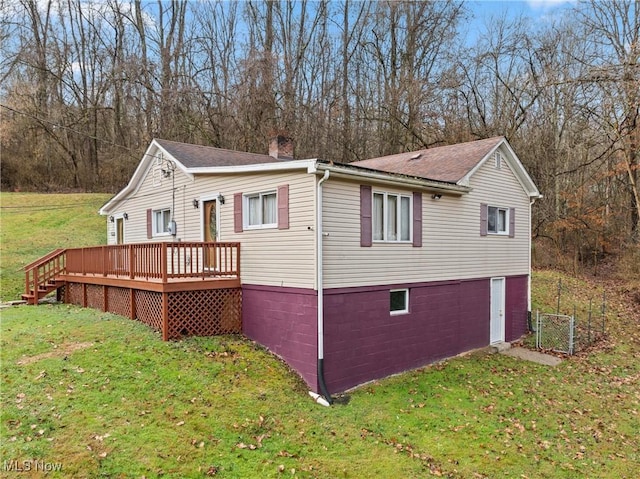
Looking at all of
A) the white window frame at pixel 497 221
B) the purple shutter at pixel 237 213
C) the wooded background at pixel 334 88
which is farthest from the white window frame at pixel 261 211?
the wooded background at pixel 334 88

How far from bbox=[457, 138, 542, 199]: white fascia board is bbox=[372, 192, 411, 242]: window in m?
2.35

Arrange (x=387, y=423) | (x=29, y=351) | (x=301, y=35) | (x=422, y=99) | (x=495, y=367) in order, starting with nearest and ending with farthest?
(x=387, y=423) < (x=29, y=351) < (x=495, y=367) < (x=422, y=99) < (x=301, y=35)

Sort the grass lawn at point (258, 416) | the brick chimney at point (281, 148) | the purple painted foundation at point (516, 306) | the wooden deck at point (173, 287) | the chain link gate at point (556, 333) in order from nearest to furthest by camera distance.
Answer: the grass lawn at point (258, 416)
the wooden deck at point (173, 287)
the chain link gate at point (556, 333)
the purple painted foundation at point (516, 306)
the brick chimney at point (281, 148)

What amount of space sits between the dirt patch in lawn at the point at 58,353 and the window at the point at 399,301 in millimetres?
6586

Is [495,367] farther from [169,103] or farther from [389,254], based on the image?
[169,103]

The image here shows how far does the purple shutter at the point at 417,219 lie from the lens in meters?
10.5

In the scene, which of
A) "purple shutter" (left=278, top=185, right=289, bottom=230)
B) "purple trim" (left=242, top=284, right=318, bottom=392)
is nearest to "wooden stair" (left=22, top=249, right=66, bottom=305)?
"purple trim" (left=242, top=284, right=318, bottom=392)

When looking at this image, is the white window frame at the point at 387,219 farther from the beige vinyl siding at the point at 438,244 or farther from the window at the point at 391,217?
the beige vinyl siding at the point at 438,244

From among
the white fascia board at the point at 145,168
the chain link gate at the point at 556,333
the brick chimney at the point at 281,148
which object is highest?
the brick chimney at the point at 281,148

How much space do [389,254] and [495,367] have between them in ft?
14.7

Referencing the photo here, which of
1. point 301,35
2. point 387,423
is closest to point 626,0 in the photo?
point 301,35

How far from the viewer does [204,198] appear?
11328 millimetres

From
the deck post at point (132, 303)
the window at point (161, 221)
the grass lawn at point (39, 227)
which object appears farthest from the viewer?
the grass lawn at point (39, 227)

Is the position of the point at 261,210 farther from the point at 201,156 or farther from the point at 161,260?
the point at 201,156
